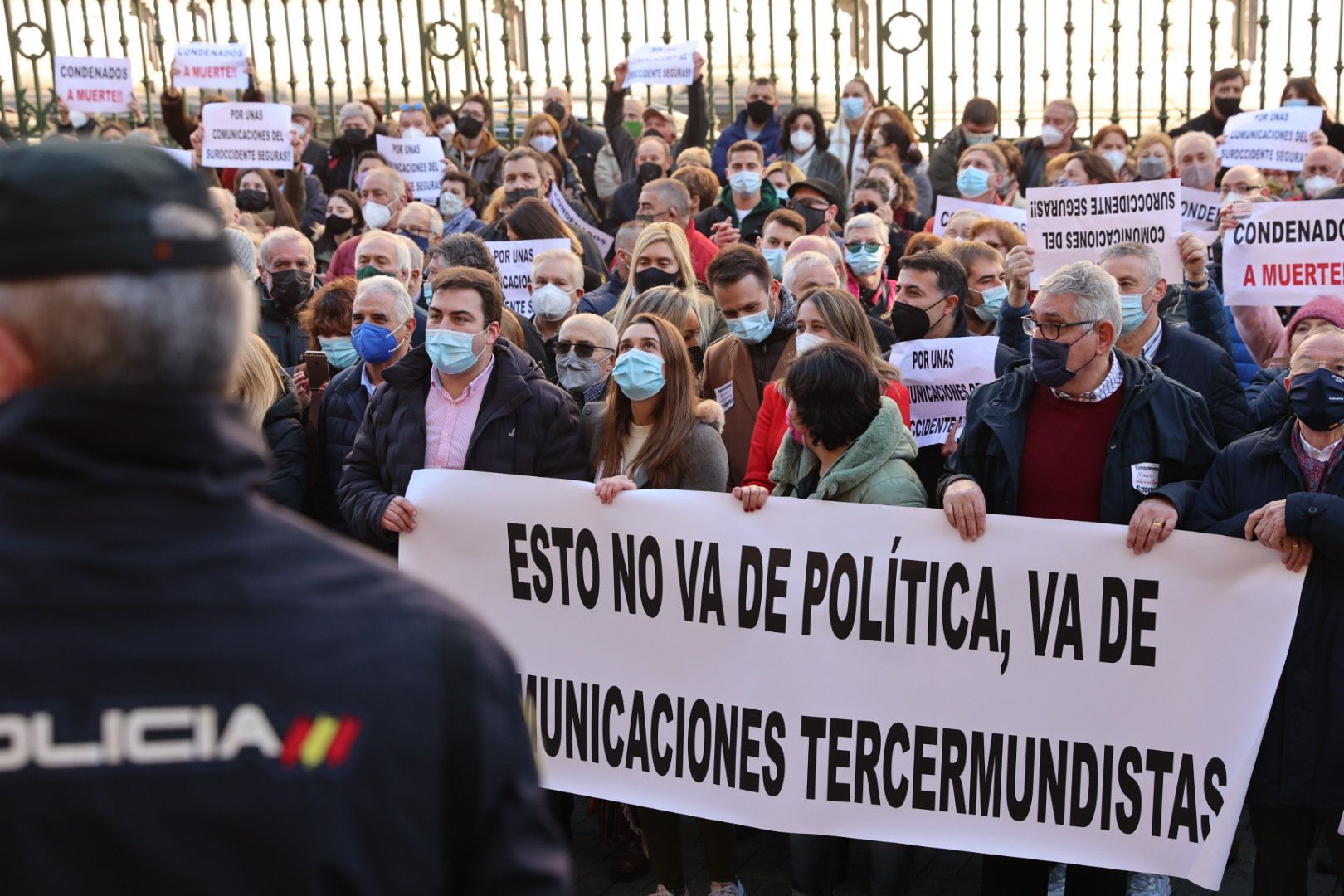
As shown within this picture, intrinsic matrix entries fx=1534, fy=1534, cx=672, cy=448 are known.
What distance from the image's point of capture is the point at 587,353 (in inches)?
236

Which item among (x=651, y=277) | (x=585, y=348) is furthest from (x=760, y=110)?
(x=585, y=348)

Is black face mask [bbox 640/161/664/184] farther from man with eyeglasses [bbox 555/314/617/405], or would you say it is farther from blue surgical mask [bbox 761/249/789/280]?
man with eyeglasses [bbox 555/314/617/405]

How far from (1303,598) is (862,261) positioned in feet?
12.8

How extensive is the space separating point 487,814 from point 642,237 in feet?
19.3

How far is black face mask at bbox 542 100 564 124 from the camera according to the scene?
13.5 m

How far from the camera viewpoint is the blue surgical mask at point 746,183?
9.92 metres

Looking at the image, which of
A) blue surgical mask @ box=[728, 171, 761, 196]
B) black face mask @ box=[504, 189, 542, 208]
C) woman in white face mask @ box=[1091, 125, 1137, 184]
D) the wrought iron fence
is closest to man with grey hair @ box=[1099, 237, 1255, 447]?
blue surgical mask @ box=[728, 171, 761, 196]

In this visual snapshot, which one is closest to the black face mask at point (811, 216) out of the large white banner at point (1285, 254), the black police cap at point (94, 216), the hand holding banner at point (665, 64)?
the large white banner at point (1285, 254)

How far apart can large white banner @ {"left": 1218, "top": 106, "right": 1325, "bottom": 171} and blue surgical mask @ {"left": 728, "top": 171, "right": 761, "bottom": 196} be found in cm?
289

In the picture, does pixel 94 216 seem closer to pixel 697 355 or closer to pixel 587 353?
pixel 587 353

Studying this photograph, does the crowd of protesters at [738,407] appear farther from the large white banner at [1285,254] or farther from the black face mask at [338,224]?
the black face mask at [338,224]

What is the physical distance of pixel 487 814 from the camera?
146cm

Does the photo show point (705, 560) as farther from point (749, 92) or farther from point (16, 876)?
point (749, 92)

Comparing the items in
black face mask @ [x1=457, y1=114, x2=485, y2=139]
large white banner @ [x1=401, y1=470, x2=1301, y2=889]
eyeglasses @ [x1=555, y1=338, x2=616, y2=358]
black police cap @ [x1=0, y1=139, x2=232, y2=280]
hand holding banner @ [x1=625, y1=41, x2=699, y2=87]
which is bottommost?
large white banner @ [x1=401, y1=470, x2=1301, y2=889]
